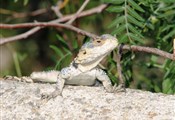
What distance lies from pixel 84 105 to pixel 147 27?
3.19 ft

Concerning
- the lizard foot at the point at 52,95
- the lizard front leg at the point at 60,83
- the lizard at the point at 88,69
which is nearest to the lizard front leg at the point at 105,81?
the lizard at the point at 88,69

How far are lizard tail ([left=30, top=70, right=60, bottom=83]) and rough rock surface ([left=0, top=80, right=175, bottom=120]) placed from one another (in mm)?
265

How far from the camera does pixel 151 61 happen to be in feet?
13.7

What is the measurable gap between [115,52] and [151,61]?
1.63 feet

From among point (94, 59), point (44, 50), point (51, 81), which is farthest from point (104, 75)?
point (44, 50)

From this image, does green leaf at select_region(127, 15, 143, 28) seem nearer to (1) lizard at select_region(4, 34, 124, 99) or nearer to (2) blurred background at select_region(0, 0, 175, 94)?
(2) blurred background at select_region(0, 0, 175, 94)

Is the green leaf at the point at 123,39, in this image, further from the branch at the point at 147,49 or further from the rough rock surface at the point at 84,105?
the rough rock surface at the point at 84,105

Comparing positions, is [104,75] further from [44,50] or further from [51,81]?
[44,50]

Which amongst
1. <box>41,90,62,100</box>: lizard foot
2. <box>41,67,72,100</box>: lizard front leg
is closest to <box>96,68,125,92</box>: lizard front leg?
<box>41,67,72,100</box>: lizard front leg

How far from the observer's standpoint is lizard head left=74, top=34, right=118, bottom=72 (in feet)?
11.2

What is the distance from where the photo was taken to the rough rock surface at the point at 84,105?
3.14 metres

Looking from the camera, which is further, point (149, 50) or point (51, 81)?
point (51, 81)

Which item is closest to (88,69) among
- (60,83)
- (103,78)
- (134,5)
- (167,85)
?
(103,78)

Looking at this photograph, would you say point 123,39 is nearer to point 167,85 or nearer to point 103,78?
point 103,78
